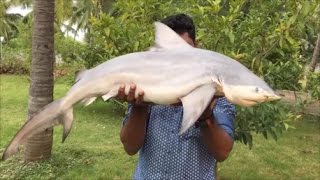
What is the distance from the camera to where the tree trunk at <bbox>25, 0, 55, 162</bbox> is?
646cm

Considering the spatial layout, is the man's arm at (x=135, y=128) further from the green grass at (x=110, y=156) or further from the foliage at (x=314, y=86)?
the foliage at (x=314, y=86)

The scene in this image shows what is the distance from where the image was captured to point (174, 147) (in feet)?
8.86

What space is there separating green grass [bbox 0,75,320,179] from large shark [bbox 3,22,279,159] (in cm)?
428

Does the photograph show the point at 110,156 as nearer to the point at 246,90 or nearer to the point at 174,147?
the point at 174,147

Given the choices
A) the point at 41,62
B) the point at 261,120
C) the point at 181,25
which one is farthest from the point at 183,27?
the point at 41,62

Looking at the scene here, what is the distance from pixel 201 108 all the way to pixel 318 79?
273 inches

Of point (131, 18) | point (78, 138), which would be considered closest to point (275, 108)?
point (131, 18)

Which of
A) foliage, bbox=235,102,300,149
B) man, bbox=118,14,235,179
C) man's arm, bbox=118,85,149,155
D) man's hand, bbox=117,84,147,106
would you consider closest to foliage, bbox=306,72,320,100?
foliage, bbox=235,102,300,149

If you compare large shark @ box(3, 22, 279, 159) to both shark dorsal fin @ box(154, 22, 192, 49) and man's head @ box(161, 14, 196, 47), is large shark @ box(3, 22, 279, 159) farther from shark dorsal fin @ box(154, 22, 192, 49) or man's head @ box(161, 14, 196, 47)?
man's head @ box(161, 14, 196, 47)

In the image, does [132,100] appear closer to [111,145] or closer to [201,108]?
[201,108]

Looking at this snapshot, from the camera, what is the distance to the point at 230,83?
82.6 inches

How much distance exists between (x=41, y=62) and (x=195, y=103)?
4.67m

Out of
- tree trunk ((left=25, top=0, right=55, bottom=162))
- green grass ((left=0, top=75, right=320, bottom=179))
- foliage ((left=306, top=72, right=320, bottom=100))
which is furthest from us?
foliage ((left=306, top=72, right=320, bottom=100))

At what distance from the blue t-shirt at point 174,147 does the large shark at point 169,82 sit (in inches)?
17.8
